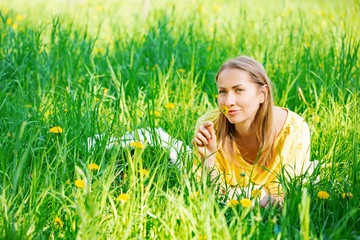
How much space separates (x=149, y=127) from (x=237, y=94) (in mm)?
713

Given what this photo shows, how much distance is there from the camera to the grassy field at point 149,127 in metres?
1.50

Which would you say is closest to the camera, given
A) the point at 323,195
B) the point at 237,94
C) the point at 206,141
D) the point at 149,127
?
the point at 323,195

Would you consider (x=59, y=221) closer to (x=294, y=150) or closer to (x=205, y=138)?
(x=205, y=138)

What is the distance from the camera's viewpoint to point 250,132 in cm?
232

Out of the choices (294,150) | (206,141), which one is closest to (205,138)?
(206,141)

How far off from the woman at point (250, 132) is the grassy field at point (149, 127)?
0.16 metres

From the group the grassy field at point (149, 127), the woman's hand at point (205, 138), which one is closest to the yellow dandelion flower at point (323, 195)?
the grassy field at point (149, 127)

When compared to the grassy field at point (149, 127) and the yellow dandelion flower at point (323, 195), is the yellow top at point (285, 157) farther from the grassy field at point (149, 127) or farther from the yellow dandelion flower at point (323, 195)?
the yellow dandelion flower at point (323, 195)

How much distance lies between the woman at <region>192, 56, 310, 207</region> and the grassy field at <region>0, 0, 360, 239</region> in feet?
0.53

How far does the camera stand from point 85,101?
8.13 feet

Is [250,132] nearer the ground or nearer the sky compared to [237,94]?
nearer the ground

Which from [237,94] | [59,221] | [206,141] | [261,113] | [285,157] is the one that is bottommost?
[59,221]

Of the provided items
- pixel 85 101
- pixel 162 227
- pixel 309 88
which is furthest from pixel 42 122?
pixel 309 88

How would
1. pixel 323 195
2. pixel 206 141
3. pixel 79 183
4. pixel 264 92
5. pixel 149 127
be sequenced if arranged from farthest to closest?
1. pixel 149 127
2. pixel 264 92
3. pixel 206 141
4. pixel 323 195
5. pixel 79 183
